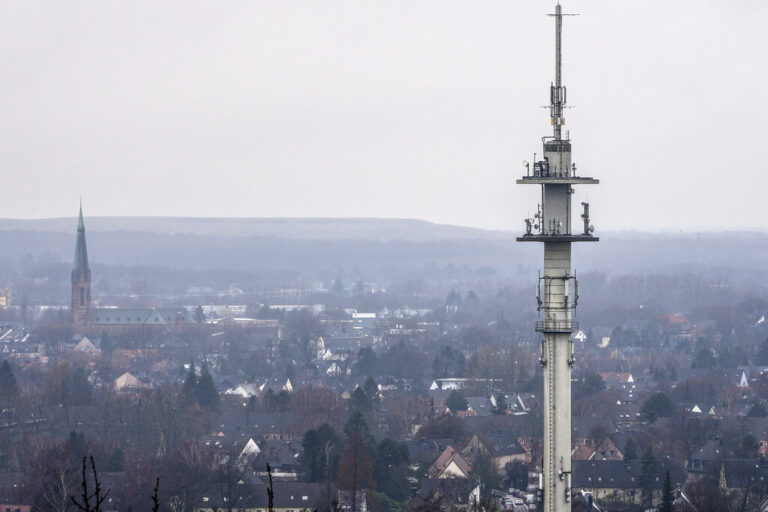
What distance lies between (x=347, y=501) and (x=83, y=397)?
42871mm

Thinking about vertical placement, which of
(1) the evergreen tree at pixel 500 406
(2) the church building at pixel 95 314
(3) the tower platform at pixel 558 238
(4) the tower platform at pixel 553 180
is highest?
(4) the tower platform at pixel 553 180

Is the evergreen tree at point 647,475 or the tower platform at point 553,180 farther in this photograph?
the evergreen tree at point 647,475

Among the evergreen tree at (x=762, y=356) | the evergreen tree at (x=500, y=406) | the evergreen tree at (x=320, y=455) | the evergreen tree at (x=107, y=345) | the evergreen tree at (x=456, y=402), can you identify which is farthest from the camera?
the evergreen tree at (x=107, y=345)

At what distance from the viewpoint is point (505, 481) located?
230ft

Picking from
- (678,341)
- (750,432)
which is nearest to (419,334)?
(678,341)

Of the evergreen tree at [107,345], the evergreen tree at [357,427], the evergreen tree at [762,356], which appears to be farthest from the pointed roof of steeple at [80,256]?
the evergreen tree at [357,427]

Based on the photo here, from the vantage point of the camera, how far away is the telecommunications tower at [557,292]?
31.0 m

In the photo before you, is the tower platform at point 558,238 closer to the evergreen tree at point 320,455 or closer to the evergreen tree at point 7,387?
the evergreen tree at point 320,455

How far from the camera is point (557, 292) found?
103ft

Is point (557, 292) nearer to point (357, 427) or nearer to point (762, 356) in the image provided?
point (357, 427)

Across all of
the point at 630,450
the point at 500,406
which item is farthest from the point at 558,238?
the point at 500,406

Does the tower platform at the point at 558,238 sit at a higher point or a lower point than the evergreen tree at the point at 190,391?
higher

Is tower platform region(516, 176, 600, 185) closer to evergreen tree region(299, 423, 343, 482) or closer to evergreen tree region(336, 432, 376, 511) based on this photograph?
evergreen tree region(336, 432, 376, 511)

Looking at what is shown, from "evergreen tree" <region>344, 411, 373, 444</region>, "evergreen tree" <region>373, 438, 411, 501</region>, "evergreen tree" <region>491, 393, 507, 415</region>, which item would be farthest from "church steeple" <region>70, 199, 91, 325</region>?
"evergreen tree" <region>373, 438, 411, 501</region>
